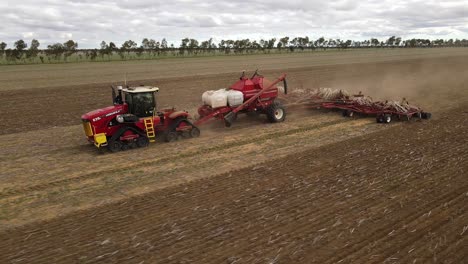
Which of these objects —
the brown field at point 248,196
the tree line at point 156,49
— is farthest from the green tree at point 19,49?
the brown field at point 248,196

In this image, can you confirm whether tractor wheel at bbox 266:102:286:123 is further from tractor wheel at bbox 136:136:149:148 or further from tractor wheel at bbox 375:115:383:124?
tractor wheel at bbox 136:136:149:148

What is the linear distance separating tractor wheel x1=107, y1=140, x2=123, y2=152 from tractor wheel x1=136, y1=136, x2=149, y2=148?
612 mm

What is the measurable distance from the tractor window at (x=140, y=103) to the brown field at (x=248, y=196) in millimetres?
1319

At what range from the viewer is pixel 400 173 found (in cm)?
966

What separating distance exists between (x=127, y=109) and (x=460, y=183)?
10204mm

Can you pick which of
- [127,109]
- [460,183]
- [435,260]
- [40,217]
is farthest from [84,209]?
[460,183]

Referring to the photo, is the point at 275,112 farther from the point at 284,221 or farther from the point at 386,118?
the point at 284,221

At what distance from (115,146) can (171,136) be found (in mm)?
2074

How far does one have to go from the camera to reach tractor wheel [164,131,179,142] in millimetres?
13755

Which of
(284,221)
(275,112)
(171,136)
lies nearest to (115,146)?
(171,136)

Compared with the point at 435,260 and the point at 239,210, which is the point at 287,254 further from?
the point at 435,260

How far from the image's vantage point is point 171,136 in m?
13.9

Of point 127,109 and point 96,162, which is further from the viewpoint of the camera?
point 127,109

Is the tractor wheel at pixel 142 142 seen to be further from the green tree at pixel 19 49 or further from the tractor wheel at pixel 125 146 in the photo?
the green tree at pixel 19 49
